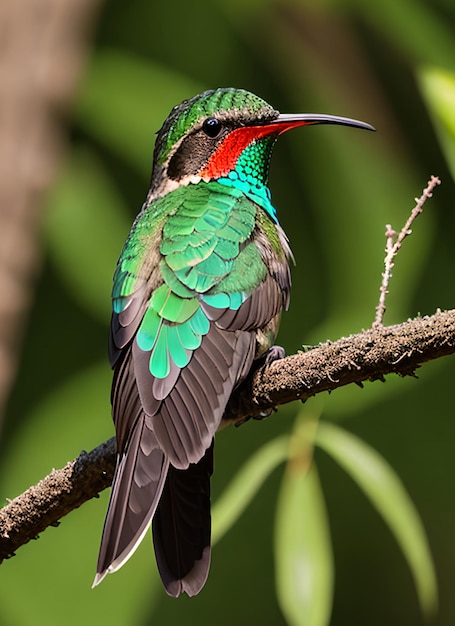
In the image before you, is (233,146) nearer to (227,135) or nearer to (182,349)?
(227,135)

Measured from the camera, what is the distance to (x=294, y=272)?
607 cm

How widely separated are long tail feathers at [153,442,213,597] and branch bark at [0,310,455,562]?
196 mm

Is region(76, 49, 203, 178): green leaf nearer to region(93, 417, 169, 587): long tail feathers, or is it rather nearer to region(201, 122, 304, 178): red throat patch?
region(201, 122, 304, 178): red throat patch

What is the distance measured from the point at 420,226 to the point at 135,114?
1.56 meters

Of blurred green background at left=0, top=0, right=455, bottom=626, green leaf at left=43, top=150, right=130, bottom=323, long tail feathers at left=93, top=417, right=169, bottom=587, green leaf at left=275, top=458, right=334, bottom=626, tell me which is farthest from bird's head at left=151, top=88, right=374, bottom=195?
green leaf at left=43, top=150, right=130, bottom=323

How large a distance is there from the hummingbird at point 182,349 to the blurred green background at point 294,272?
95 cm

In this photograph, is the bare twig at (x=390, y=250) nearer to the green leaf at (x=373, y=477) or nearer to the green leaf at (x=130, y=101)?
the green leaf at (x=373, y=477)

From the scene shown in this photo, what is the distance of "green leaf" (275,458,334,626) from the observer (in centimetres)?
264

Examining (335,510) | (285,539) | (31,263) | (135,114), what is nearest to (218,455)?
(335,510)

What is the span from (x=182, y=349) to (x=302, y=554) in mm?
654

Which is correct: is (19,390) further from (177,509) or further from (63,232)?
(177,509)

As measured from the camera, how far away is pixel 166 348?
2.54m

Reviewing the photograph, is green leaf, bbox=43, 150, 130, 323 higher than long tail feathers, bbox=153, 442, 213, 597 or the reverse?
higher

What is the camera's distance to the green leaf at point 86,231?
5203 mm
